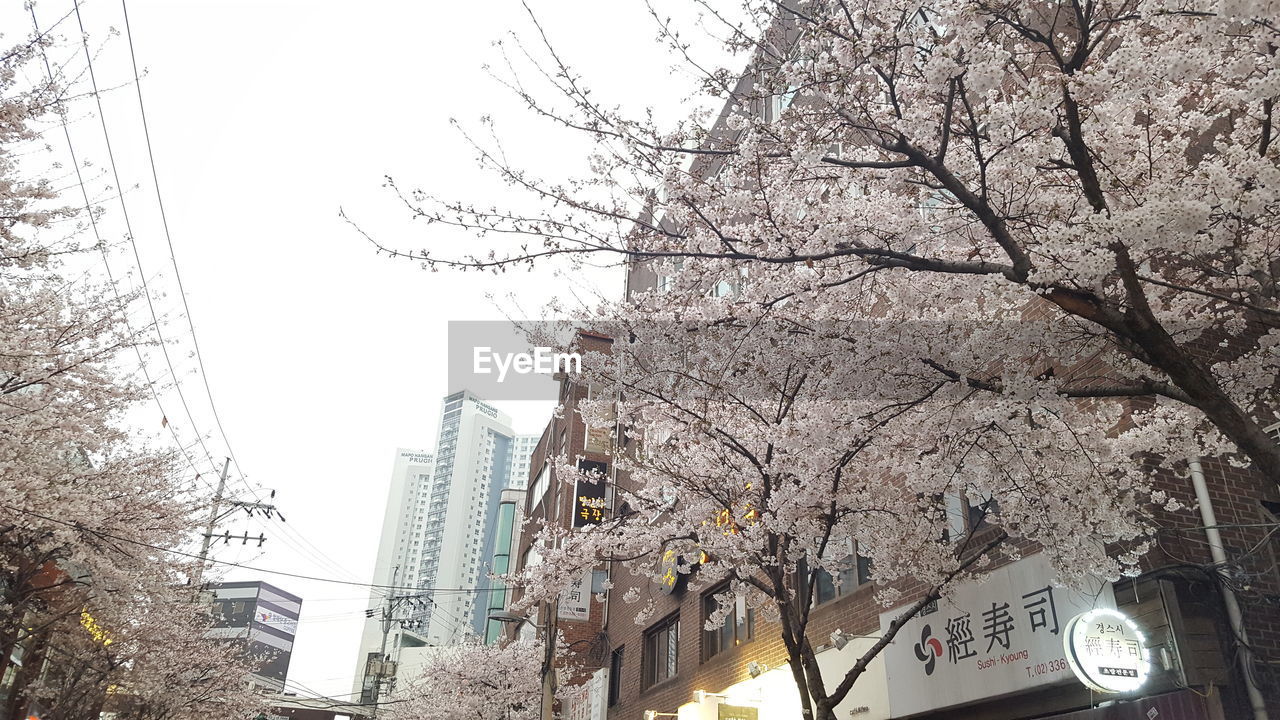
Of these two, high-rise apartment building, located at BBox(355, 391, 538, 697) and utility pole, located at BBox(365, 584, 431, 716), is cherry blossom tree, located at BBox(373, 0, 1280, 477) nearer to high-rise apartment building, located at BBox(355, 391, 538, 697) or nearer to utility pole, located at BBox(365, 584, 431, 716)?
utility pole, located at BBox(365, 584, 431, 716)

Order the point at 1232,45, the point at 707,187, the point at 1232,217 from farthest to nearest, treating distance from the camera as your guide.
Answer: the point at 707,187 → the point at 1232,45 → the point at 1232,217

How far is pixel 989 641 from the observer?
8750 mm

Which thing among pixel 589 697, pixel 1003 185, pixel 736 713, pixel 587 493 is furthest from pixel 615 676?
pixel 1003 185

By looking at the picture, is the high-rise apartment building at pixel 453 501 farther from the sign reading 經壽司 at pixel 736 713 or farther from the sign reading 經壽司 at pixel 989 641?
the sign reading 經壽司 at pixel 989 641

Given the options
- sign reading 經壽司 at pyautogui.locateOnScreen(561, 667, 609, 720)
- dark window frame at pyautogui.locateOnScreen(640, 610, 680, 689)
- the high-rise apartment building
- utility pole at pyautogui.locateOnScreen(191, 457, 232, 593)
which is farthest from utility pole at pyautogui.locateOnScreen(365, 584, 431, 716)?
the high-rise apartment building

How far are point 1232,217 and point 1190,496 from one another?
3980mm

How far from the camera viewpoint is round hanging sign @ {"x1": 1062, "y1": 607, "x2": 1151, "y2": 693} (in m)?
6.96

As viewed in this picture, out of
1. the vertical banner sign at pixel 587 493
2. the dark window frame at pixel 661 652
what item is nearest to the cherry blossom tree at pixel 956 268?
the dark window frame at pixel 661 652

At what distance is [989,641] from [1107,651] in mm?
1724

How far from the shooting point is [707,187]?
6805 millimetres

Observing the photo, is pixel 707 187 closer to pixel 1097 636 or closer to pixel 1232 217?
pixel 1232 217

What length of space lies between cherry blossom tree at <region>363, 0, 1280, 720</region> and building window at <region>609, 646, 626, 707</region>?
14734 millimetres

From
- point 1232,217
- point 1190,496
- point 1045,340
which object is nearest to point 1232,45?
point 1232,217

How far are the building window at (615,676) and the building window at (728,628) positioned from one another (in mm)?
6691
